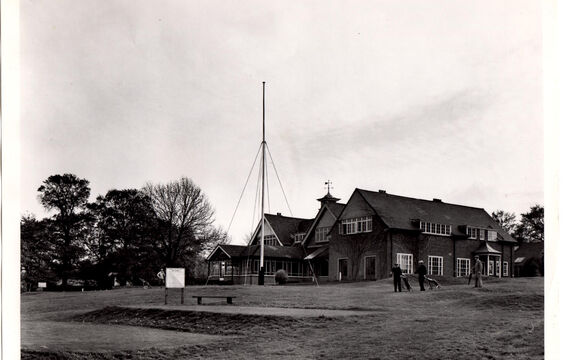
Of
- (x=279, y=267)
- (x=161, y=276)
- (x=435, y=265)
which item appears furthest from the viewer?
(x=435, y=265)

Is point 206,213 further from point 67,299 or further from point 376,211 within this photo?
point 376,211

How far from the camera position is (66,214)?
1132 cm

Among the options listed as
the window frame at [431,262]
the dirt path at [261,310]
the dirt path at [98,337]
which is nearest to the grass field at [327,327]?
the dirt path at [98,337]

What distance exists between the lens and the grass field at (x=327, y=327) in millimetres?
8609

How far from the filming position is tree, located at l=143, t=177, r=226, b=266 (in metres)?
10.6

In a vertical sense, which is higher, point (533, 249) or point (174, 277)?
point (533, 249)

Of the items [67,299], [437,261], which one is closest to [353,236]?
[437,261]

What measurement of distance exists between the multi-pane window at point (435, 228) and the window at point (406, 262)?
132 centimetres

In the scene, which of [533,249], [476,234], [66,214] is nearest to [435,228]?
[476,234]

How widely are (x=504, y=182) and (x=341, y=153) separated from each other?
298 centimetres

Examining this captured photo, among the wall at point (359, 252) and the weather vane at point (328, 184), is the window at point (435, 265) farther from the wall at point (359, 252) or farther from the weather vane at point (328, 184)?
the weather vane at point (328, 184)

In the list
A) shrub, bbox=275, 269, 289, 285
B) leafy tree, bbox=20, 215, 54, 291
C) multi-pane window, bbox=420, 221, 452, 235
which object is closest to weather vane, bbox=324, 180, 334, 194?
leafy tree, bbox=20, 215, 54, 291

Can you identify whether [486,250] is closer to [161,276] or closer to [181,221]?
[161,276]

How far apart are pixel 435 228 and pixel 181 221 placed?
13690mm
